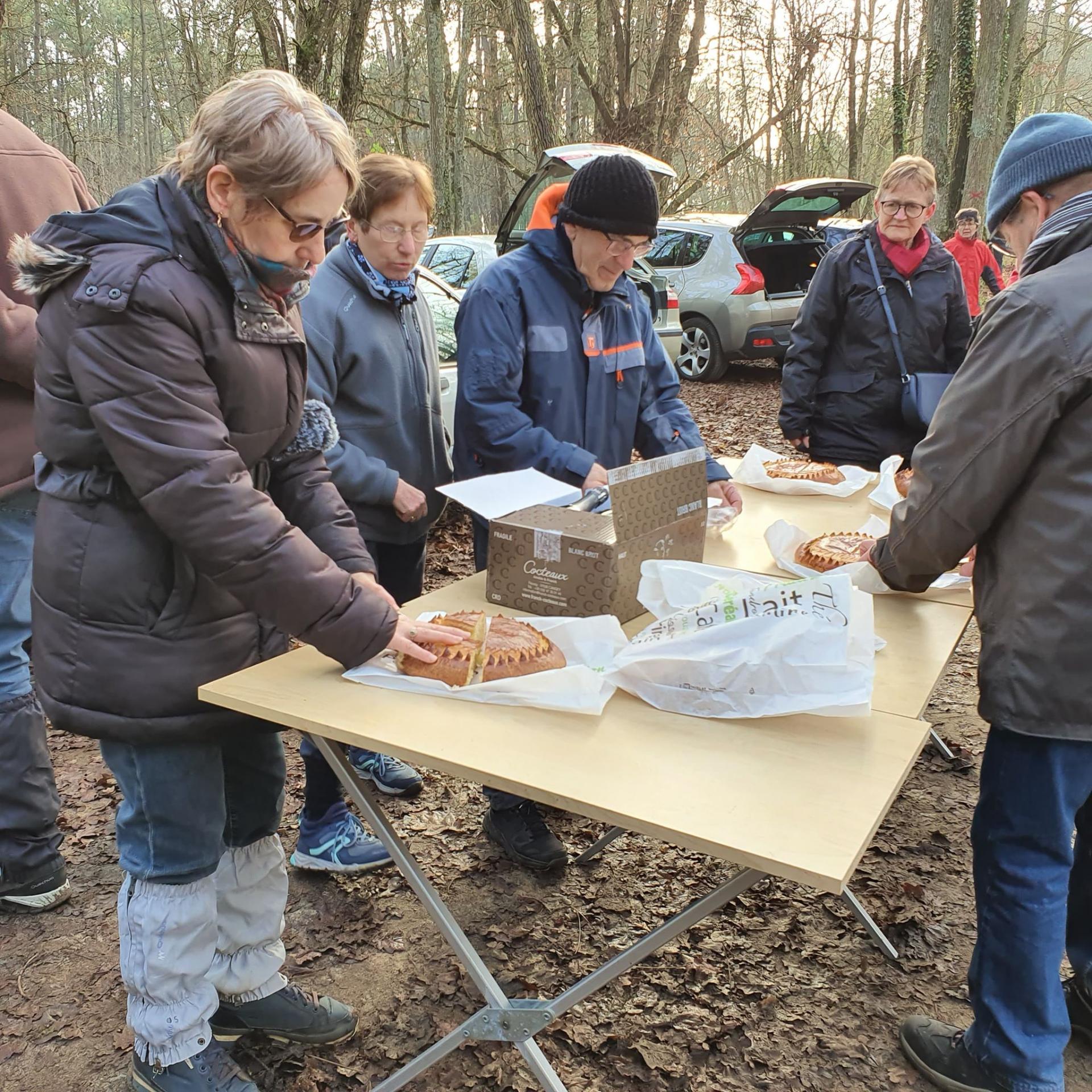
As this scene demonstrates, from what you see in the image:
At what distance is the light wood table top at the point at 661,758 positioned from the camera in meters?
1.27

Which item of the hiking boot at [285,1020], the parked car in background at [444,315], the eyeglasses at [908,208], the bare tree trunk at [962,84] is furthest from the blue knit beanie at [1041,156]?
the bare tree trunk at [962,84]

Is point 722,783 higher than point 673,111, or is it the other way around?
point 673,111

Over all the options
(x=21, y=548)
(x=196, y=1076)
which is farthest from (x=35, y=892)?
(x=196, y=1076)

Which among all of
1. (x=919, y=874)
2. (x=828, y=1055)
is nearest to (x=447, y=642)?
(x=828, y=1055)

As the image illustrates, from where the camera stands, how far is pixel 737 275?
10266 mm

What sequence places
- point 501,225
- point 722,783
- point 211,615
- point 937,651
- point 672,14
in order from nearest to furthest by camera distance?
point 722,783
point 211,615
point 937,651
point 501,225
point 672,14

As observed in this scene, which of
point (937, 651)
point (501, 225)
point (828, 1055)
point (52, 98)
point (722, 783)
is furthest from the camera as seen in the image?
point (52, 98)

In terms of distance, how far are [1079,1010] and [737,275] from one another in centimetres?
910

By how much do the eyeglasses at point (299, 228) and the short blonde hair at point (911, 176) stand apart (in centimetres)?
273

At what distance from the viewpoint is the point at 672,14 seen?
13.2m

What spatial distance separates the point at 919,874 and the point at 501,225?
6490 mm

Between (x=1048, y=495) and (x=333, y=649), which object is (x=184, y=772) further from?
(x=1048, y=495)

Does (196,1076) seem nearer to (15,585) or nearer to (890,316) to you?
(15,585)

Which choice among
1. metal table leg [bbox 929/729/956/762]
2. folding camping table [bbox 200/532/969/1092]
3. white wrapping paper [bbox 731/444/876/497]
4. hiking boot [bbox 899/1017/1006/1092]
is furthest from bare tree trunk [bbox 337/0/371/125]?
hiking boot [bbox 899/1017/1006/1092]
